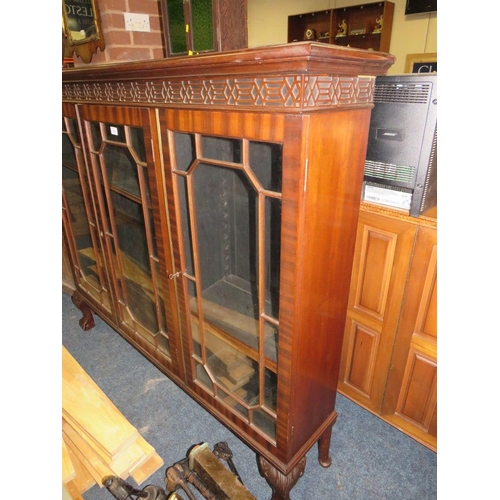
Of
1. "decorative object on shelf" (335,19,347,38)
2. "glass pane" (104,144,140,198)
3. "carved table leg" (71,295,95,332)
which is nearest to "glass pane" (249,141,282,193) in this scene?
"glass pane" (104,144,140,198)

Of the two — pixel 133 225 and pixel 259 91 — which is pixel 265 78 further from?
pixel 133 225

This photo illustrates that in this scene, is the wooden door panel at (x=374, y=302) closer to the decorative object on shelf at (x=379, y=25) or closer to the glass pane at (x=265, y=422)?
the glass pane at (x=265, y=422)

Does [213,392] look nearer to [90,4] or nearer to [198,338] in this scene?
[198,338]

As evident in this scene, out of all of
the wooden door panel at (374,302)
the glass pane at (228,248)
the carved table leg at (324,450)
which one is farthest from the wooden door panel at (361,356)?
the glass pane at (228,248)

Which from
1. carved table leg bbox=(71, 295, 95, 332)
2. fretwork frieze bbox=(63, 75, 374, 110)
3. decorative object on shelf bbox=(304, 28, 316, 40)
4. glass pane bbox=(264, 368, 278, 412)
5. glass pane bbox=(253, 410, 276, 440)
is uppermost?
decorative object on shelf bbox=(304, 28, 316, 40)

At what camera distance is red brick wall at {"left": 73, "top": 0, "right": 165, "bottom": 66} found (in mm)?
1628

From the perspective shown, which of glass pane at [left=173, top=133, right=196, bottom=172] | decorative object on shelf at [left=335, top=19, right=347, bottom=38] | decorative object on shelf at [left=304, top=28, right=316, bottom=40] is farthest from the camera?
decorative object on shelf at [left=304, top=28, right=316, bottom=40]

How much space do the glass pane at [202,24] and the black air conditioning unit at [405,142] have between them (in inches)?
22.3

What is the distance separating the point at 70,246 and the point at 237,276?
1061mm

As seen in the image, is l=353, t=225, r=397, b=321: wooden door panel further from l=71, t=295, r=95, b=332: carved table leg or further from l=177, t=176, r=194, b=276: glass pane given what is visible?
l=71, t=295, r=95, b=332: carved table leg

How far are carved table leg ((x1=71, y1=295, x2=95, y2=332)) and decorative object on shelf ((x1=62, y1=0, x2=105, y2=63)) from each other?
1.36 m

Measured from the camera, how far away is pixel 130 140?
1.17 metres

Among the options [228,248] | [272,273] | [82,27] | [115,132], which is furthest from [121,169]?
[82,27]

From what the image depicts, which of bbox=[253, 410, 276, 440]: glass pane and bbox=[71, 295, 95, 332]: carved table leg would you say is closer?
bbox=[253, 410, 276, 440]: glass pane
